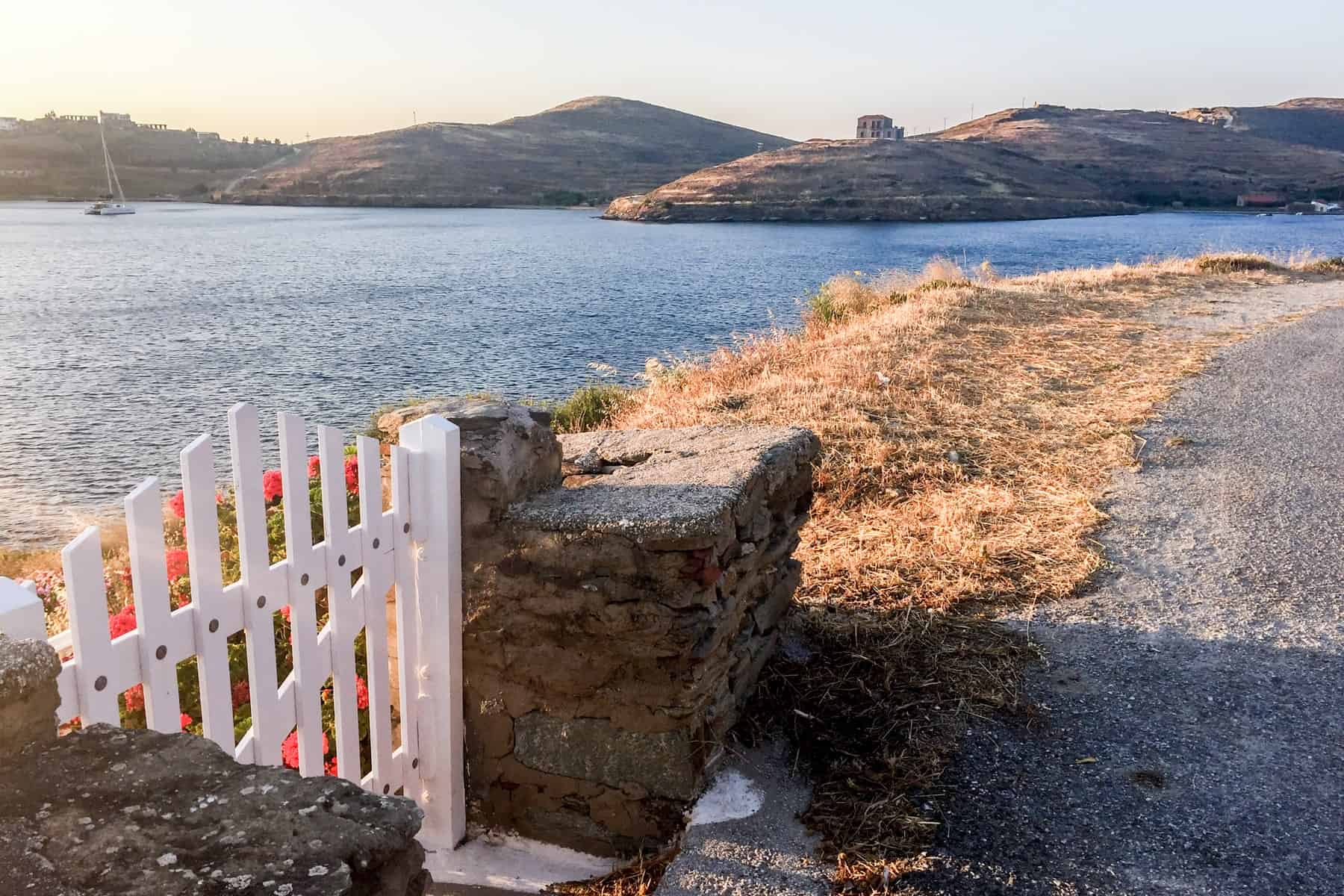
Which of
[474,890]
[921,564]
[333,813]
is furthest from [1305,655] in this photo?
[333,813]

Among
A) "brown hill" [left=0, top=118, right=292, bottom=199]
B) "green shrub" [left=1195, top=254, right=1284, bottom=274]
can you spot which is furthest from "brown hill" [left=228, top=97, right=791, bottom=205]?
"green shrub" [left=1195, top=254, right=1284, bottom=274]

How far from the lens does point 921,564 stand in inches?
199

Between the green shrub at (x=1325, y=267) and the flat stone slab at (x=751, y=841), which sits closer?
the flat stone slab at (x=751, y=841)

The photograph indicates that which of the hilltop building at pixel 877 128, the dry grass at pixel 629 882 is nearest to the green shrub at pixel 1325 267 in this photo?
the dry grass at pixel 629 882

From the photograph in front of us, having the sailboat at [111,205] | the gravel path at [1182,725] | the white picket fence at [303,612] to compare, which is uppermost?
the sailboat at [111,205]

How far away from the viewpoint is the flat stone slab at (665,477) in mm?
3215

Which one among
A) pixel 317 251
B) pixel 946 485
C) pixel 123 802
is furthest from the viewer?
pixel 317 251

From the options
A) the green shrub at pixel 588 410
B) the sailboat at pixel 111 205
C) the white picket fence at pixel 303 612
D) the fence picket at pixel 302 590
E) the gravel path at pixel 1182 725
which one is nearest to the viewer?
the white picket fence at pixel 303 612

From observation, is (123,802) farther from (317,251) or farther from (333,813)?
(317,251)

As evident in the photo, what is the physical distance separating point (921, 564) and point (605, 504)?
2.27 m

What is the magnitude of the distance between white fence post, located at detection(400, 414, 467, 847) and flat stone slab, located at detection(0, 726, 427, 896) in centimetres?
146

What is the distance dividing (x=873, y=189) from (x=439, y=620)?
303ft

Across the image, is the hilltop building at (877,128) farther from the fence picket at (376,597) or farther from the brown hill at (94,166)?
the fence picket at (376,597)

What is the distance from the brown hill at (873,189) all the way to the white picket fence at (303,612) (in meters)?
79.7
